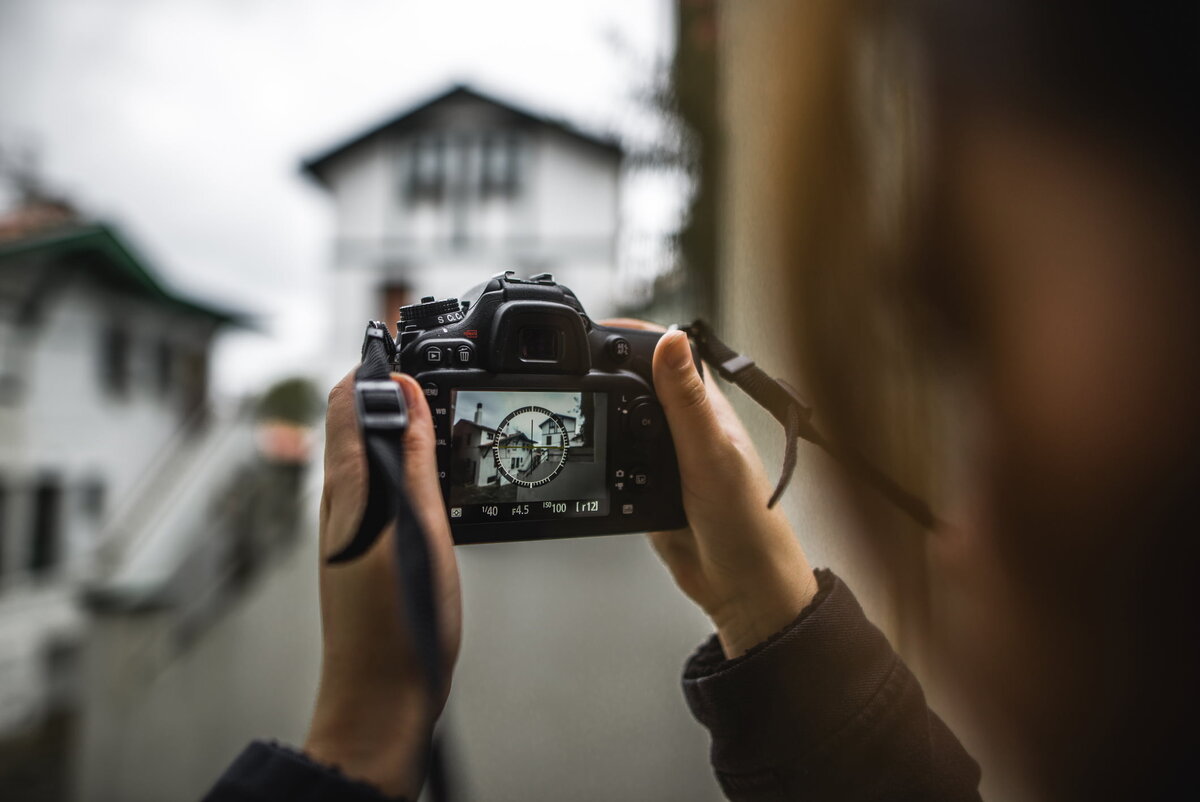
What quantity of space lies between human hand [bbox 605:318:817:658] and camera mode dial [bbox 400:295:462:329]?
13 cm

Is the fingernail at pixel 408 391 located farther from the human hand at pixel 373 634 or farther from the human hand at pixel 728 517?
the human hand at pixel 728 517

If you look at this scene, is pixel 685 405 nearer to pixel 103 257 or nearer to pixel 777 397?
pixel 777 397

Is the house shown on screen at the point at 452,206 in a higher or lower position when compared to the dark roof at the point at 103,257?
lower

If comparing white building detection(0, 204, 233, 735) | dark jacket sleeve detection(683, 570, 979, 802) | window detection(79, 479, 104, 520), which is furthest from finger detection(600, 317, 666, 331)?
window detection(79, 479, 104, 520)

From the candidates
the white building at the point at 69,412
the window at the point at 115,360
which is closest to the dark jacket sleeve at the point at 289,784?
the white building at the point at 69,412

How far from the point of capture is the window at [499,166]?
195cm

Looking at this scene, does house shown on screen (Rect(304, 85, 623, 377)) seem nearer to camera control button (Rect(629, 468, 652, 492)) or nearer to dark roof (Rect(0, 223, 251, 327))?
camera control button (Rect(629, 468, 652, 492))

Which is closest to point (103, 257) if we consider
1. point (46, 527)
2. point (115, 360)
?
point (115, 360)

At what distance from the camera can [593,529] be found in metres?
0.48

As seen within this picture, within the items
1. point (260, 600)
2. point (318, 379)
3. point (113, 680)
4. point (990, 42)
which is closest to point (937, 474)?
point (990, 42)

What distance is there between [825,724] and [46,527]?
491 cm

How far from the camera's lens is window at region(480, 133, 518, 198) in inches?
76.7

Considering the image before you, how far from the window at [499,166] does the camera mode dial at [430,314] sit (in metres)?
1.60

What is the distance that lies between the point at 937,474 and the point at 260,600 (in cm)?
234
